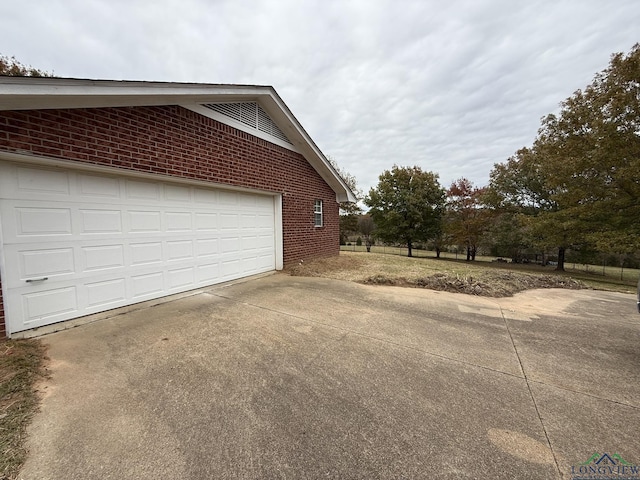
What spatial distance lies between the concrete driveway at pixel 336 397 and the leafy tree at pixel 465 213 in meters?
19.3

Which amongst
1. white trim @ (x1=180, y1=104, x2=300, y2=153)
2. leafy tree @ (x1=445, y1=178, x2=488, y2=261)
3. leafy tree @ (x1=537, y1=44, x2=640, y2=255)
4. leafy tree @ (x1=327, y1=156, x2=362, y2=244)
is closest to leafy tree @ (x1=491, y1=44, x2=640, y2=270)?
leafy tree @ (x1=537, y1=44, x2=640, y2=255)

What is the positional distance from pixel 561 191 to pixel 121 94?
21758 millimetres

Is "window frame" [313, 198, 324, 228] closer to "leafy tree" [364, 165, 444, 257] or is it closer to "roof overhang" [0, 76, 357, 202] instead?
"roof overhang" [0, 76, 357, 202]

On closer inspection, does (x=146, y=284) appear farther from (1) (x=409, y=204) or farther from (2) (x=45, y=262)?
(1) (x=409, y=204)

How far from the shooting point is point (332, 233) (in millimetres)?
10305

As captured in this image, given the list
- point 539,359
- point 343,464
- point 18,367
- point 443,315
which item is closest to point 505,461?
point 343,464

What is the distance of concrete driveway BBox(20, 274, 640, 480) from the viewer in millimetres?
1572

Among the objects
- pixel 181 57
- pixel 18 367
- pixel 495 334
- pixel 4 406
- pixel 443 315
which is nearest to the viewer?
pixel 4 406

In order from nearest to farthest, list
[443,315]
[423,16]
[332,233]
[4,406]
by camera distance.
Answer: [4,406] < [443,315] < [423,16] < [332,233]

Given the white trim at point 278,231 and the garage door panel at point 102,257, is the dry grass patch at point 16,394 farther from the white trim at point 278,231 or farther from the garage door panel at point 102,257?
the white trim at point 278,231

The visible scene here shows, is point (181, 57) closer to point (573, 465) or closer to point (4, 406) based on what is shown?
point (4, 406)

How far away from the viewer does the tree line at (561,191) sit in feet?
32.7

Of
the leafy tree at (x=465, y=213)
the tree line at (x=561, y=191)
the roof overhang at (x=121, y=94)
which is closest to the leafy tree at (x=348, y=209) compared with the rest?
the tree line at (x=561, y=191)

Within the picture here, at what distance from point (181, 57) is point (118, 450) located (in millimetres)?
9917
